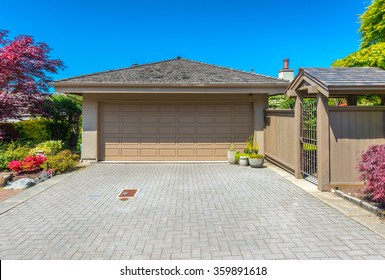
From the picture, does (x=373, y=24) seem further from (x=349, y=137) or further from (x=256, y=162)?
(x=349, y=137)

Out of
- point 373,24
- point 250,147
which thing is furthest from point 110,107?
point 373,24

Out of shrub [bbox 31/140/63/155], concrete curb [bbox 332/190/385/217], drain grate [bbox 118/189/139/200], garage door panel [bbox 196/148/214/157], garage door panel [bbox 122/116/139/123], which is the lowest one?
drain grate [bbox 118/189/139/200]

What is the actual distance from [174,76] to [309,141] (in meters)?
6.29

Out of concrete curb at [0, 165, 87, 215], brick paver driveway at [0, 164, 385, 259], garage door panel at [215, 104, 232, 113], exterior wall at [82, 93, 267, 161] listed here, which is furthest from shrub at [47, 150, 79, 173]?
garage door panel at [215, 104, 232, 113]

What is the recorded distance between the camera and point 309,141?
6.89m

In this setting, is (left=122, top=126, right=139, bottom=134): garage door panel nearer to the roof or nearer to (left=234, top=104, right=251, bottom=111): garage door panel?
(left=234, top=104, right=251, bottom=111): garage door panel

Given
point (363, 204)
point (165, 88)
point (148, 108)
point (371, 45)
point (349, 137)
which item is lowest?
point (363, 204)

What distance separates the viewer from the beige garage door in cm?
1075

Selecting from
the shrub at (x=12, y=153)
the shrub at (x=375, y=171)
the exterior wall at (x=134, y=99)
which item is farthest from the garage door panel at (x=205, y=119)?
the shrub at (x=12, y=153)

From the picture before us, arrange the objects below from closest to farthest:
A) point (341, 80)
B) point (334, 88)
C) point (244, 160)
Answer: point (334, 88) < point (341, 80) < point (244, 160)

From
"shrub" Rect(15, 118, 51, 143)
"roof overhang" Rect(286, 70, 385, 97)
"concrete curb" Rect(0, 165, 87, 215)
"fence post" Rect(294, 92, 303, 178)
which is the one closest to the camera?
"concrete curb" Rect(0, 165, 87, 215)

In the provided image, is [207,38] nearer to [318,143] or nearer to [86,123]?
[86,123]

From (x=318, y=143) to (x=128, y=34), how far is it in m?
18.3

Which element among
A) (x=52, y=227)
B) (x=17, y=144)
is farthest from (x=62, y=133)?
(x=52, y=227)
